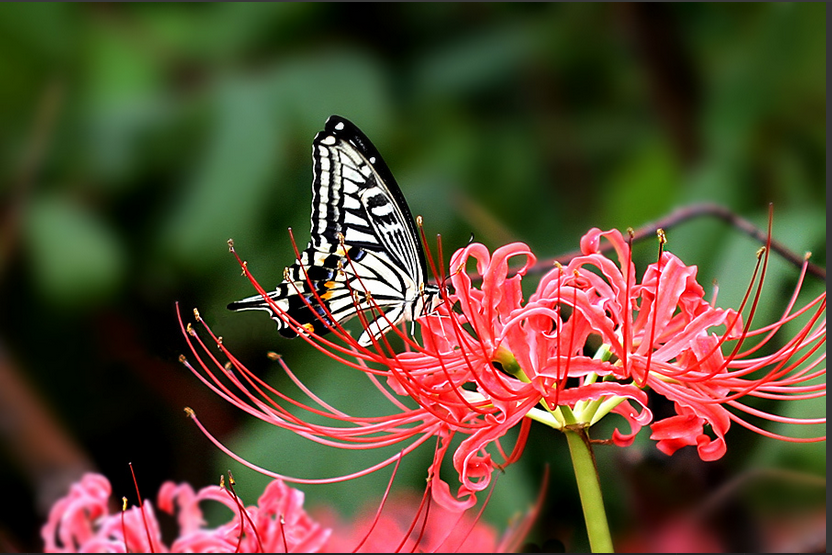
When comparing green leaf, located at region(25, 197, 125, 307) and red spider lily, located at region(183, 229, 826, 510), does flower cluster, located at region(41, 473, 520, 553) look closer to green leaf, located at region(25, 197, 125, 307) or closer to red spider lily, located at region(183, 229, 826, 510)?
red spider lily, located at region(183, 229, 826, 510)

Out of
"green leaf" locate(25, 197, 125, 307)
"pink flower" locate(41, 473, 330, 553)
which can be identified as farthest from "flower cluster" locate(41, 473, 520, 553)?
"green leaf" locate(25, 197, 125, 307)

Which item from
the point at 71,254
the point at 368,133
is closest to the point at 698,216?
the point at 368,133

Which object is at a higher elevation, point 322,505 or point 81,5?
point 81,5

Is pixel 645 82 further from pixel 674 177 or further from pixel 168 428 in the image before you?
pixel 168 428

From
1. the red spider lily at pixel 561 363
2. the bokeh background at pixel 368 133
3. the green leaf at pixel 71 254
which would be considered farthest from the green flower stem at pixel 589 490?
the green leaf at pixel 71 254

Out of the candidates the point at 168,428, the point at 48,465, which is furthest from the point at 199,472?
the point at 48,465
